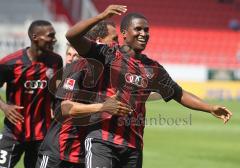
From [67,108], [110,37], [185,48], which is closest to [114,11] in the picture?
[67,108]

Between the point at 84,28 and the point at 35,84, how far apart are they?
1893 mm

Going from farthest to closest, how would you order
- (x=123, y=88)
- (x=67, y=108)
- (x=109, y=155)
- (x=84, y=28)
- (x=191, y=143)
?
(x=191, y=143) < (x=123, y=88) < (x=67, y=108) < (x=109, y=155) < (x=84, y=28)

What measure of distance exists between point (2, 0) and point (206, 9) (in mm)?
9610

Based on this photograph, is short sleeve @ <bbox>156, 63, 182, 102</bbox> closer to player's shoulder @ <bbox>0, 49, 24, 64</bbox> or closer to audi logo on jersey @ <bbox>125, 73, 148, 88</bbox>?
audi logo on jersey @ <bbox>125, 73, 148, 88</bbox>

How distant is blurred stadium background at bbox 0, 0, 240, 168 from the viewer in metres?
13.8

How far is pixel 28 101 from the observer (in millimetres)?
6547

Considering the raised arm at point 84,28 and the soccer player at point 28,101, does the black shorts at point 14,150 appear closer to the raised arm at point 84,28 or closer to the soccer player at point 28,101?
the soccer player at point 28,101

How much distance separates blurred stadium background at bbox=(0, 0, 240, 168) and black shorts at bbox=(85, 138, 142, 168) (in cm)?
638

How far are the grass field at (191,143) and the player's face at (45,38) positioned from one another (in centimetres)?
296

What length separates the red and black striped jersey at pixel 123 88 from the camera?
5.26 meters

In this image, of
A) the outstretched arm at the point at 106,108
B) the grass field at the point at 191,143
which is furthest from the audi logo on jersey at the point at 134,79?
the grass field at the point at 191,143

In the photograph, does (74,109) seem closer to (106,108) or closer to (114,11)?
(106,108)

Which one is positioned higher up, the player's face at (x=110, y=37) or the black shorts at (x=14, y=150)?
the player's face at (x=110, y=37)

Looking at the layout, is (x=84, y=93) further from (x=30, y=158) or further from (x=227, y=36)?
(x=227, y=36)
